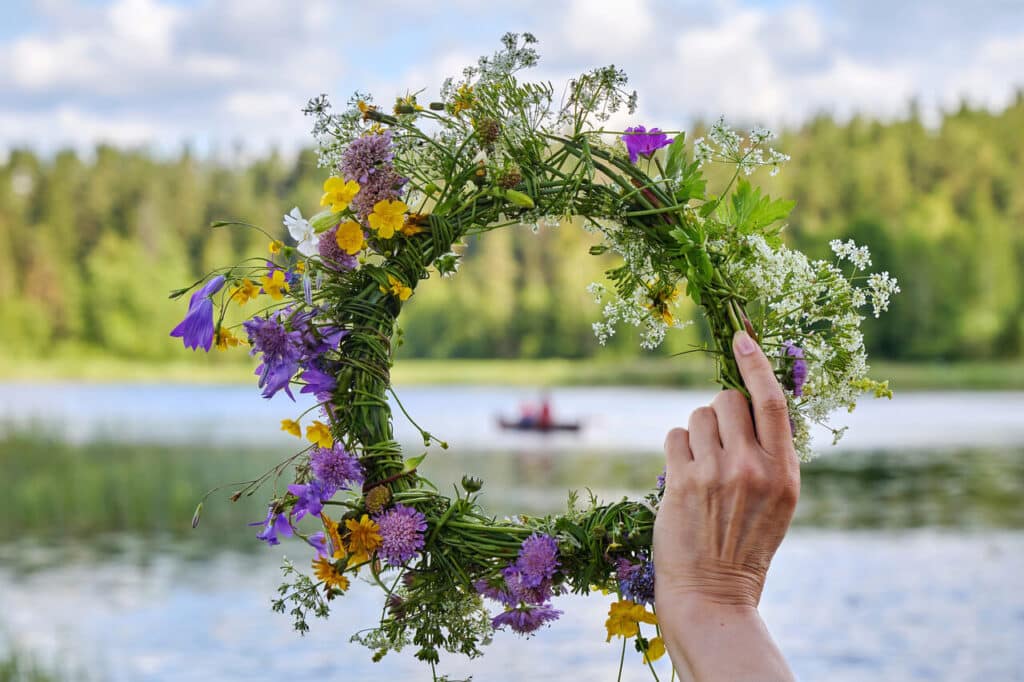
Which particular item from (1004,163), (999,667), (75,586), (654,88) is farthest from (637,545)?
(1004,163)

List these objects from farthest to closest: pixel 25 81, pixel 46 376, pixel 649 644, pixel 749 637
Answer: pixel 25 81
pixel 46 376
pixel 649 644
pixel 749 637

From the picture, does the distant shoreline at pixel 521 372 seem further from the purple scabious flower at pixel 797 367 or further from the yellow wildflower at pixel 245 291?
the yellow wildflower at pixel 245 291

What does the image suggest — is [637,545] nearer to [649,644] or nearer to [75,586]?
[649,644]

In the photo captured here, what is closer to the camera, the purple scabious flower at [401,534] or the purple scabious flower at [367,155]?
the purple scabious flower at [401,534]

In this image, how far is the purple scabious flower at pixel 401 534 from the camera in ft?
6.10

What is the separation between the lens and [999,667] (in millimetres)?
7781

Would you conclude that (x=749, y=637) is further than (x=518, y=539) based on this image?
No

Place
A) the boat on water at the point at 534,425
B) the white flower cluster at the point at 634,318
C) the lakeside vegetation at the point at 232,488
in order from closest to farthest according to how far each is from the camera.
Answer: the white flower cluster at the point at 634,318, the lakeside vegetation at the point at 232,488, the boat on water at the point at 534,425

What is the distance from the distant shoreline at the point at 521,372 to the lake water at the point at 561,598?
18.7 m

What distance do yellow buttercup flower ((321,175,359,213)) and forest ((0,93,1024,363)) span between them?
144 feet

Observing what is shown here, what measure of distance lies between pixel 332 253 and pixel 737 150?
0.81 meters

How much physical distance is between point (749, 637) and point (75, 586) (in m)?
9.82

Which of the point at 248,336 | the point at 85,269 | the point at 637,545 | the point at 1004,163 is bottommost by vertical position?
the point at 637,545

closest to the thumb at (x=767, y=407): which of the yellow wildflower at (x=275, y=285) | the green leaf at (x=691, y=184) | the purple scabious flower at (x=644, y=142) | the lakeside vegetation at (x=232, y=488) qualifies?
the green leaf at (x=691, y=184)
